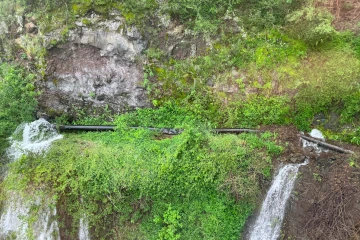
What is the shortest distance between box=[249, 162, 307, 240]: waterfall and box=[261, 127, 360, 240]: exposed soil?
144mm

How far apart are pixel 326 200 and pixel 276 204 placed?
3.85 ft

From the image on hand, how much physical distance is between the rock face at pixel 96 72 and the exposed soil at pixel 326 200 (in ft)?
16.8

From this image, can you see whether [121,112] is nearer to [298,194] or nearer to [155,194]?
[155,194]

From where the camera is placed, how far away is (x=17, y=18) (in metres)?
9.24

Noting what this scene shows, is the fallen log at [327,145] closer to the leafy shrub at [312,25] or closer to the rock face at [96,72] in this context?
the leafy shrub at [312,25]

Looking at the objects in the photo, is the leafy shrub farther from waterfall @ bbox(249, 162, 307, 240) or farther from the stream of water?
the stream of water

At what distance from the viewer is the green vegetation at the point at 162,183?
7551mm

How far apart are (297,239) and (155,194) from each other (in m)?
3.73

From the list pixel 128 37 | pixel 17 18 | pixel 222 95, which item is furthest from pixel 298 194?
pixel 17 18

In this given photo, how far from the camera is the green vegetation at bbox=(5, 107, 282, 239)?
7.55m

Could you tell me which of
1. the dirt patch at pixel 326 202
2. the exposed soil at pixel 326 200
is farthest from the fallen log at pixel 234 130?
the dirt patch at pixel 326 202

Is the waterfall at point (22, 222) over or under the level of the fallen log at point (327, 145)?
under

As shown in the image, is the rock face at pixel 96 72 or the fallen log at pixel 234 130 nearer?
the fallen log at pixel 234 130

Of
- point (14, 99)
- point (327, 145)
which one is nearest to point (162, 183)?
point (327, 145)
